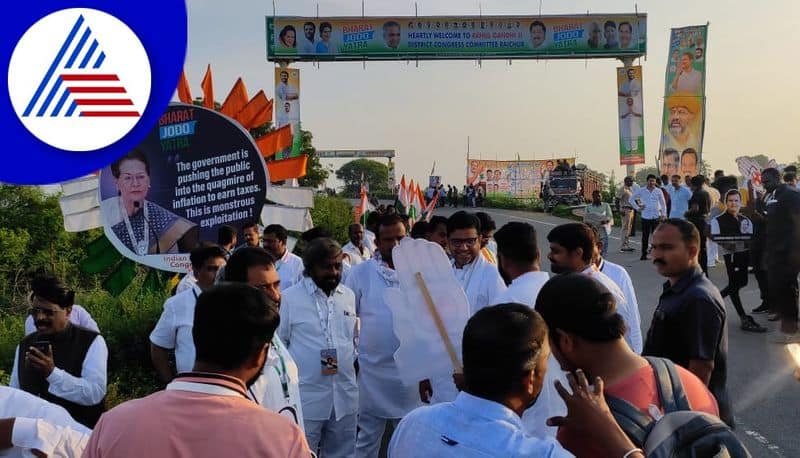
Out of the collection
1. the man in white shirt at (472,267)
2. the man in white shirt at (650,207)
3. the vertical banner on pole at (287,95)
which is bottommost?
the man in white shirt at (650,207)

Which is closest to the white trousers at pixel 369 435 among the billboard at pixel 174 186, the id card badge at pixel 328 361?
the id card badge at pixel 328 361

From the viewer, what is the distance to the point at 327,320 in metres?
4.48

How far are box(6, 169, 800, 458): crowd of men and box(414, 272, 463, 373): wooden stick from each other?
177 millimetres

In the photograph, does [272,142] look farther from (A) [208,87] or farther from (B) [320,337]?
(B) [320,337]

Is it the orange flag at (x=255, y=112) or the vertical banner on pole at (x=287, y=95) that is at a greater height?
the vertical banner on pole at (x=287, y=95)

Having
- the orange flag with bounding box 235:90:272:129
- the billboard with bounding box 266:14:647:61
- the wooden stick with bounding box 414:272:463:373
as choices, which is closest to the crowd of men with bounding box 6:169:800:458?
the wooden stick with bounding box 414:272:463:373

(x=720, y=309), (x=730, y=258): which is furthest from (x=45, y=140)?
(x=730, y=258)

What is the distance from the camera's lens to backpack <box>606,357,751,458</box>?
6.00 ft

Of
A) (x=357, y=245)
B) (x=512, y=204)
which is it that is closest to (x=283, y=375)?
(x=357, y=245)

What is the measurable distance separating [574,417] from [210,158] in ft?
24.9

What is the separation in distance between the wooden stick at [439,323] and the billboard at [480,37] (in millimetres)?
26926

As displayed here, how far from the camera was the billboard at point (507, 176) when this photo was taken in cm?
4753

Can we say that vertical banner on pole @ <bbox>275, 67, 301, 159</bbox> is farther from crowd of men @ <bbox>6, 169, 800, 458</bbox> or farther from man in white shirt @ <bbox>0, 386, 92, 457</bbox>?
man in white shirt @ <bbox>0, 386, 92, 457</bbox>

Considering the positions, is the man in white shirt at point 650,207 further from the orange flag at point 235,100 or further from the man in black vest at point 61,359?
the man in black vest at point 61,359
